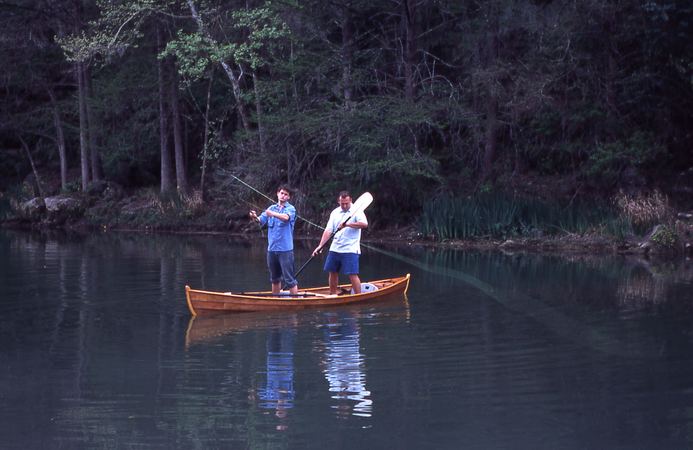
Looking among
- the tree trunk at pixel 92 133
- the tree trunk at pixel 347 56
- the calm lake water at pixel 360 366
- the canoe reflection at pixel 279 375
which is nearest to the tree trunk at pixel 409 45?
the tree trunk at pixel 347 56

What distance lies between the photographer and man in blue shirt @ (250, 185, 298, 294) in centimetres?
1362

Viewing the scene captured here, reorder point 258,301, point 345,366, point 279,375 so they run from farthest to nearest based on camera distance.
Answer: point 258,301 < point 345,366 < point 279,375

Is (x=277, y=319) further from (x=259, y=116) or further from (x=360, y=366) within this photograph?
(x=259, y=116)

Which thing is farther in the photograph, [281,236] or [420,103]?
[420,103]

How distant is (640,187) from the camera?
24.7 m

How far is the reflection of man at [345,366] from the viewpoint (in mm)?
8828

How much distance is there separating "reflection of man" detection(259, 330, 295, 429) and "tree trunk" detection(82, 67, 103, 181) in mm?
21995

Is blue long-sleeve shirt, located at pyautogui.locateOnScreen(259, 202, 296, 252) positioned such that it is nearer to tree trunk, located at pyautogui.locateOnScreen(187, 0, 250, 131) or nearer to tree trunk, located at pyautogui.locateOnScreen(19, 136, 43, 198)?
tree trunk, located at pyautogui.locateOnScreen(187, 0, 250, 131)

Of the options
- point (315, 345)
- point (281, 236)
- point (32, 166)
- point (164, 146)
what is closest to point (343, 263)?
point (281, 236)

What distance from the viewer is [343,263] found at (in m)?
14.6

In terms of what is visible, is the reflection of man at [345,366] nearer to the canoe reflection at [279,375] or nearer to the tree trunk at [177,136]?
the canoe reflection at [279,375]

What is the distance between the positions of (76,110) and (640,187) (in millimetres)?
19892

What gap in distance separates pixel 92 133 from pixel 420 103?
12.6m

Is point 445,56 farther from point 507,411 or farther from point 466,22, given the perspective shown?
point 507,411
